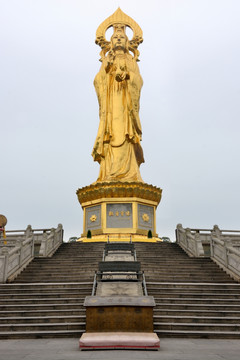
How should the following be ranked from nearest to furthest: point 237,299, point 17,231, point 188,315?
point 188,315
point 237,299
point 17,231

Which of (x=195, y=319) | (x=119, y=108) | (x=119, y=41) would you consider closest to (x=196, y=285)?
(x=195, y=319)

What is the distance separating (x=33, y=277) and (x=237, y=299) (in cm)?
622

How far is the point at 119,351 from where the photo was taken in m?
5.54

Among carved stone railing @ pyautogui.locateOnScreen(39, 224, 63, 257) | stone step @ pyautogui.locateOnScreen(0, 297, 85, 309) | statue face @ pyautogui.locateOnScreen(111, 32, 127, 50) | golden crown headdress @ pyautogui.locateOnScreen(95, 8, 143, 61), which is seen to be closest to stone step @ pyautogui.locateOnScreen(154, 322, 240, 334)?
stone step @ pyautogui.locateOnScreen(0, 297, 85, 309)

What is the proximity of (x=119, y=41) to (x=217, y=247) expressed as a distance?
16.0m

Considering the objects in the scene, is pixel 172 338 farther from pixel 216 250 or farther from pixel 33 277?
pixel 216 250

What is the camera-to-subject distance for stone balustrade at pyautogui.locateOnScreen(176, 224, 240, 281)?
37.3ft

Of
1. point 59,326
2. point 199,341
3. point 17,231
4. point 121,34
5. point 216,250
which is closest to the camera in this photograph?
point 199,341

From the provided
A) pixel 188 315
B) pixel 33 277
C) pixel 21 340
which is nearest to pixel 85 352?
pixel 21 340

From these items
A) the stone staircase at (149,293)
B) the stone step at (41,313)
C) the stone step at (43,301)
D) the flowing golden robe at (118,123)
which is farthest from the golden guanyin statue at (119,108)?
the stone step at (41,313)

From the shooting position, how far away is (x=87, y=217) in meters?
19.5

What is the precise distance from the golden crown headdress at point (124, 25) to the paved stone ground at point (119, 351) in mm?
20786

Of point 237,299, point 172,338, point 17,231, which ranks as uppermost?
point 17,231

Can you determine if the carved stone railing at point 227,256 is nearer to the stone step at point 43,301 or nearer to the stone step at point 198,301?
the stone step at point 198,301
